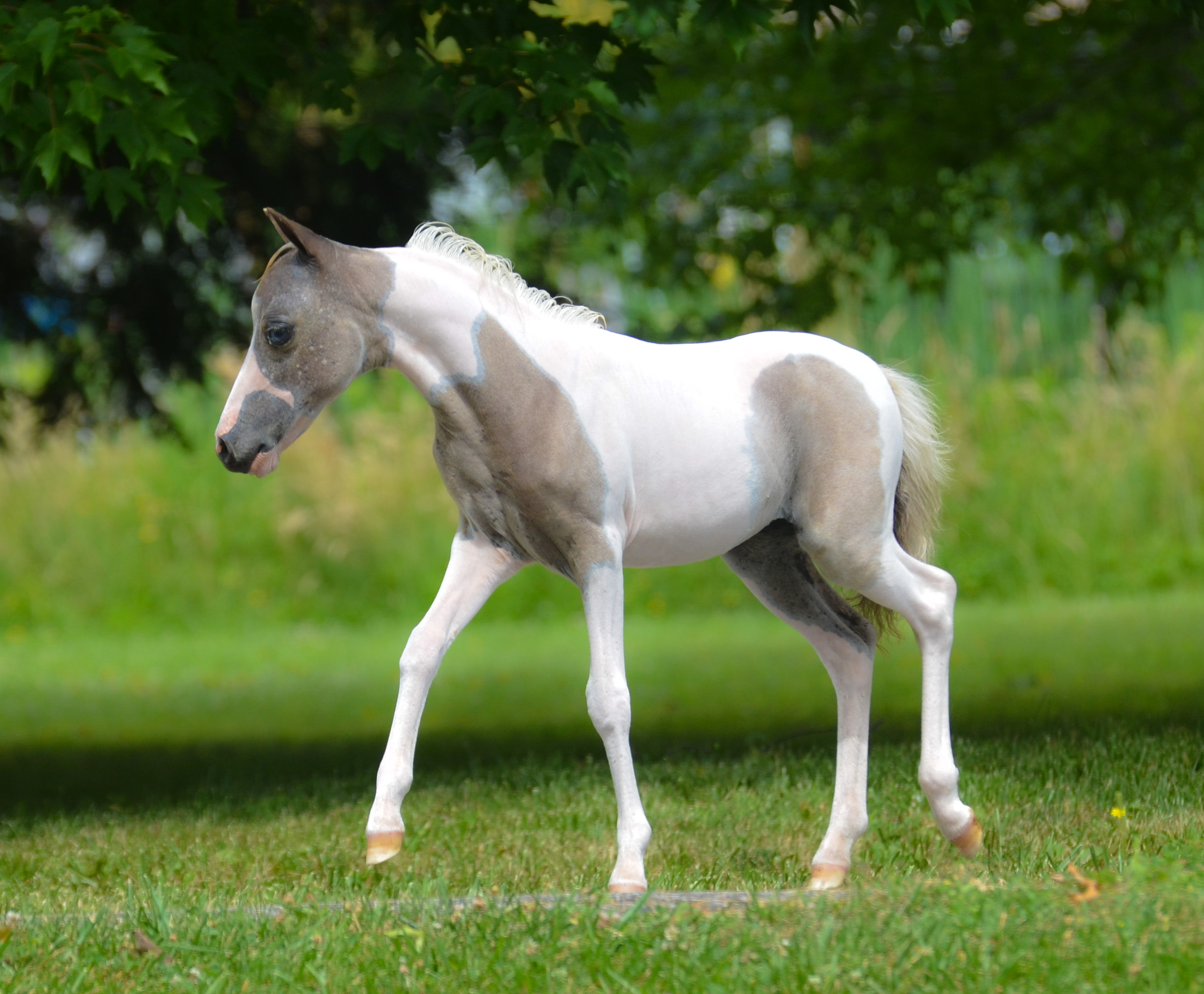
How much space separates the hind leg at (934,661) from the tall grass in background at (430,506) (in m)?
9.27

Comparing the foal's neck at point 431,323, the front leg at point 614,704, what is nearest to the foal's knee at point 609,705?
the front leg at point 614,704

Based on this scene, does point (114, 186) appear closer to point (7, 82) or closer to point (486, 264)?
point (7, 82)

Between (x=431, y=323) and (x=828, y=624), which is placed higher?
(x=431, y=323)

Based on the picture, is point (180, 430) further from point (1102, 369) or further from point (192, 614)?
point (1102, 369)

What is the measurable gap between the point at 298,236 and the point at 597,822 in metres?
2.60

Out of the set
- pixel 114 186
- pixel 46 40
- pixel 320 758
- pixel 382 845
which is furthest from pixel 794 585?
pixel 320 758

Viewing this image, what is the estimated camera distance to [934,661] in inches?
172

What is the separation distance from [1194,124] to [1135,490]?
554cm

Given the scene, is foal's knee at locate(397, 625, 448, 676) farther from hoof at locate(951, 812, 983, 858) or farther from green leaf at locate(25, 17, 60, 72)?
green leaf at locate(25, 17, 60, 72)

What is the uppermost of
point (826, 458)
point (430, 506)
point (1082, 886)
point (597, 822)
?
point (826, 458)

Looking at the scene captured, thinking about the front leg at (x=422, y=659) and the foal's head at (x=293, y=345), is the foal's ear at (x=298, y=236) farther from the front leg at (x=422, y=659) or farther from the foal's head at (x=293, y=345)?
the front leg at (x=422, y=659)

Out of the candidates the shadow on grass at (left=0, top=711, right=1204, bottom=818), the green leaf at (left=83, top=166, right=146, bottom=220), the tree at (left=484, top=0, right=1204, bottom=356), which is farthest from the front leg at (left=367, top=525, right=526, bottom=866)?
the tree at (left=484, top=0, right=1204, bottom=356)

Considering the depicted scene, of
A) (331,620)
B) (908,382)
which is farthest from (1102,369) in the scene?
(908,382)

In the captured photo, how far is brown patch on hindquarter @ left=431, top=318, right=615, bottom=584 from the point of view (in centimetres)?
403
